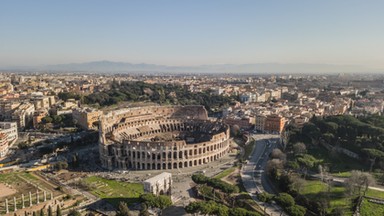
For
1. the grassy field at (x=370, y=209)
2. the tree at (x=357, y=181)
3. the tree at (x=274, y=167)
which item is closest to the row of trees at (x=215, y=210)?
the grassy field at (x=370, y=209)

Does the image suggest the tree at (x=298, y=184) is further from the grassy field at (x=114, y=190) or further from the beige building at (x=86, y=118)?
the beige building at (x=86, y=118)

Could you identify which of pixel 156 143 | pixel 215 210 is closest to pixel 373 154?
pixel 215 210

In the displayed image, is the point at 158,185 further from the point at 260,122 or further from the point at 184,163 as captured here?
the point at 260,122

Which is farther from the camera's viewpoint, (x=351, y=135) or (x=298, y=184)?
(x=351, y=135)

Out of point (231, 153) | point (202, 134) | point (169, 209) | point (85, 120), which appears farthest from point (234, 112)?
point (169, 209)

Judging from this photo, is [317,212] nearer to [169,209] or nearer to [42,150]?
[169,209]

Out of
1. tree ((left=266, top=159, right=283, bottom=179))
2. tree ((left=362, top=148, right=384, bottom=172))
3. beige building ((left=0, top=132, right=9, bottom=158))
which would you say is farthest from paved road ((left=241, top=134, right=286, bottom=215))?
beige building ((left=0, top=132, right=9, bottom=158))
